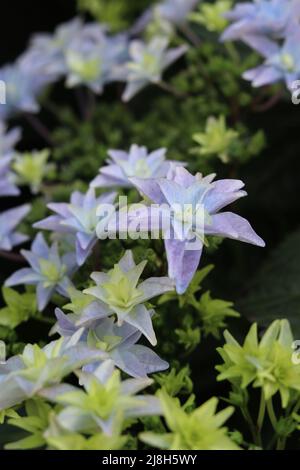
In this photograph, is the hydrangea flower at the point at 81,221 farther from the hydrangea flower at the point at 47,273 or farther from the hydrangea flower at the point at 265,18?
the hydrangea flower at the point at 265,18

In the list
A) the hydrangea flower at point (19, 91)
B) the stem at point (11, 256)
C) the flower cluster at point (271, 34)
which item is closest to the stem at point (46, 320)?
the stem at point (11, 256)

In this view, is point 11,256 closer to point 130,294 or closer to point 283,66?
point 130,294

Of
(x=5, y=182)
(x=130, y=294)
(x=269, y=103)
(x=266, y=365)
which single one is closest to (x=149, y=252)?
(x=130, y=294)

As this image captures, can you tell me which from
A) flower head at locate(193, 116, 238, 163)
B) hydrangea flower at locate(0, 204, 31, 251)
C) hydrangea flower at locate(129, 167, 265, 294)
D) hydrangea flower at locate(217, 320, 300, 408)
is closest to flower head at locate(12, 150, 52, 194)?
hydrangea flower at locate(0, 204, 31, 251)

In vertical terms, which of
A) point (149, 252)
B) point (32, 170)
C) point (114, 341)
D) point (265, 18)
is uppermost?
point (265, 18)
